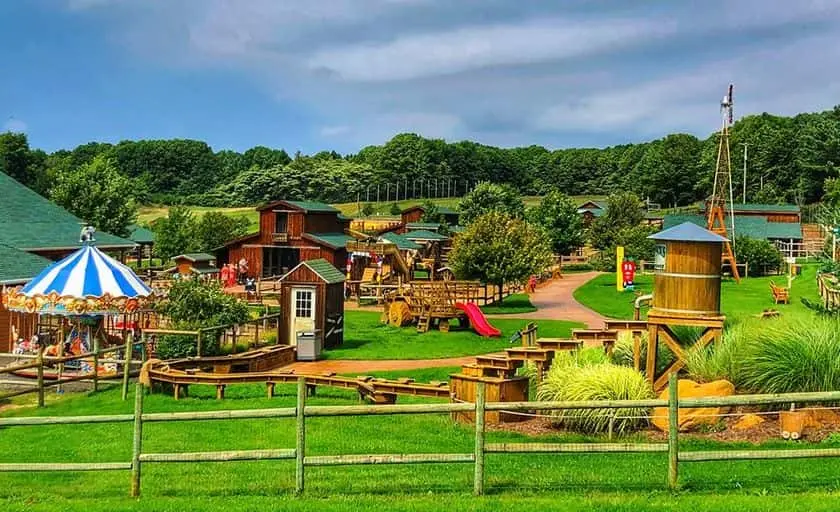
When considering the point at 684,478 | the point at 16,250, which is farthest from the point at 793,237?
the point at 684,478

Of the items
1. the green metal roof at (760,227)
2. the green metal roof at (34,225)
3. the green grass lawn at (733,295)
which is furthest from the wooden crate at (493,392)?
the green metal roof at (760,227)

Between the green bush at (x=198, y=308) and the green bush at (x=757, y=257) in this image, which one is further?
the green bush at (x=757, y=257)

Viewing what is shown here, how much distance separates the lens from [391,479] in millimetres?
9703

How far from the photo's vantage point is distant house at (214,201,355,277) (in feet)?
171

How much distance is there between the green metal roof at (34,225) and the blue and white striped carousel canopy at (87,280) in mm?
11382

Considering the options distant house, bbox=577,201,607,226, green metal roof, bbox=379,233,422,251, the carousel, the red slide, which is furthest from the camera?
distant house, bbox=577,201,607,226

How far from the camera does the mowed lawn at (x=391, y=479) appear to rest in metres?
8.59

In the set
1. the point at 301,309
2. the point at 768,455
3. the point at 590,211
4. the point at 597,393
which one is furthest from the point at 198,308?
the point at 590,211

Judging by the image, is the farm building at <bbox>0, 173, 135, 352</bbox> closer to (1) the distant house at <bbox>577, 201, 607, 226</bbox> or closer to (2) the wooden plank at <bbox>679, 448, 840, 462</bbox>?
(2) the wooden plank at <bbox>679, 448, 840, 462</bbox>

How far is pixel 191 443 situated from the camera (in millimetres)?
12406

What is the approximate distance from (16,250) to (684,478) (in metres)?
26.9

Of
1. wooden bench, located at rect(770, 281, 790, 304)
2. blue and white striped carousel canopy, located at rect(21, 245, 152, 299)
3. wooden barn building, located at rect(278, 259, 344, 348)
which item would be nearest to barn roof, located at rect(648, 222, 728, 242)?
wooden barn building, located at rect(278, 259, 344, 348)

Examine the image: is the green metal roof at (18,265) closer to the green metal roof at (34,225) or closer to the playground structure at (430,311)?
the green metal roof at (34,225)

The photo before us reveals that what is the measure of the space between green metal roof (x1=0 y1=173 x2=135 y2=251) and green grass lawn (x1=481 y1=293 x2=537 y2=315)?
1668 cm
